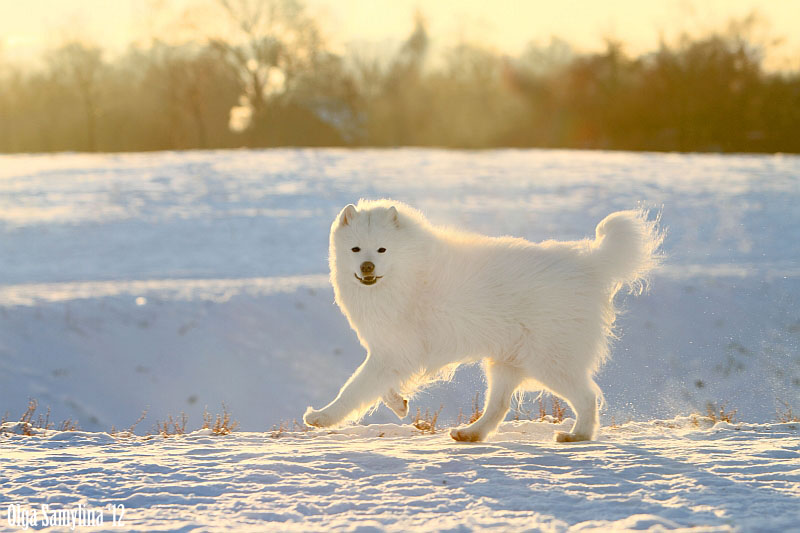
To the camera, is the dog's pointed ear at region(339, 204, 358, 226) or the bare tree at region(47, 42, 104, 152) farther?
the bare tree at region(47, 42, 104, 152)

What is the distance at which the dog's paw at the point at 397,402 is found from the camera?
5785 mm

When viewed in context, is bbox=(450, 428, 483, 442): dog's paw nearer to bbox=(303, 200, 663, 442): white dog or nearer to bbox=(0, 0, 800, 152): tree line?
bbox=(303, 200, 663, 442): white dog

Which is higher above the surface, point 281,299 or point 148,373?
point 281,299

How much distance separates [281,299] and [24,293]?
4.32 metres

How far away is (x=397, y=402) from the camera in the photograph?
579 cm

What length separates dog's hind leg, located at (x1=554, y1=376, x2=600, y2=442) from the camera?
548cm

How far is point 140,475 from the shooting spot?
14.8 ft

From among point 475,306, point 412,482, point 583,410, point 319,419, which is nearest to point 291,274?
point 319,419

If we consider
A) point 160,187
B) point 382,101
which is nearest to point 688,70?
point 382,101

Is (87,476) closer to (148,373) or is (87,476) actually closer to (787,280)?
(148,373)

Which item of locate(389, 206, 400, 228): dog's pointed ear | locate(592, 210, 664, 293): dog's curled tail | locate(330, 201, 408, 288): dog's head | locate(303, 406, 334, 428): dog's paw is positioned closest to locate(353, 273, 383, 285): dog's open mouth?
locate(330, 201, 408, 288): dog's head

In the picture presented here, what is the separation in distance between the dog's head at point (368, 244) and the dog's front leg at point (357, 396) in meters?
0.58

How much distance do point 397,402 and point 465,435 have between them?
55 centimetres

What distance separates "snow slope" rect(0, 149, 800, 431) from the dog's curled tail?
2416 mm
